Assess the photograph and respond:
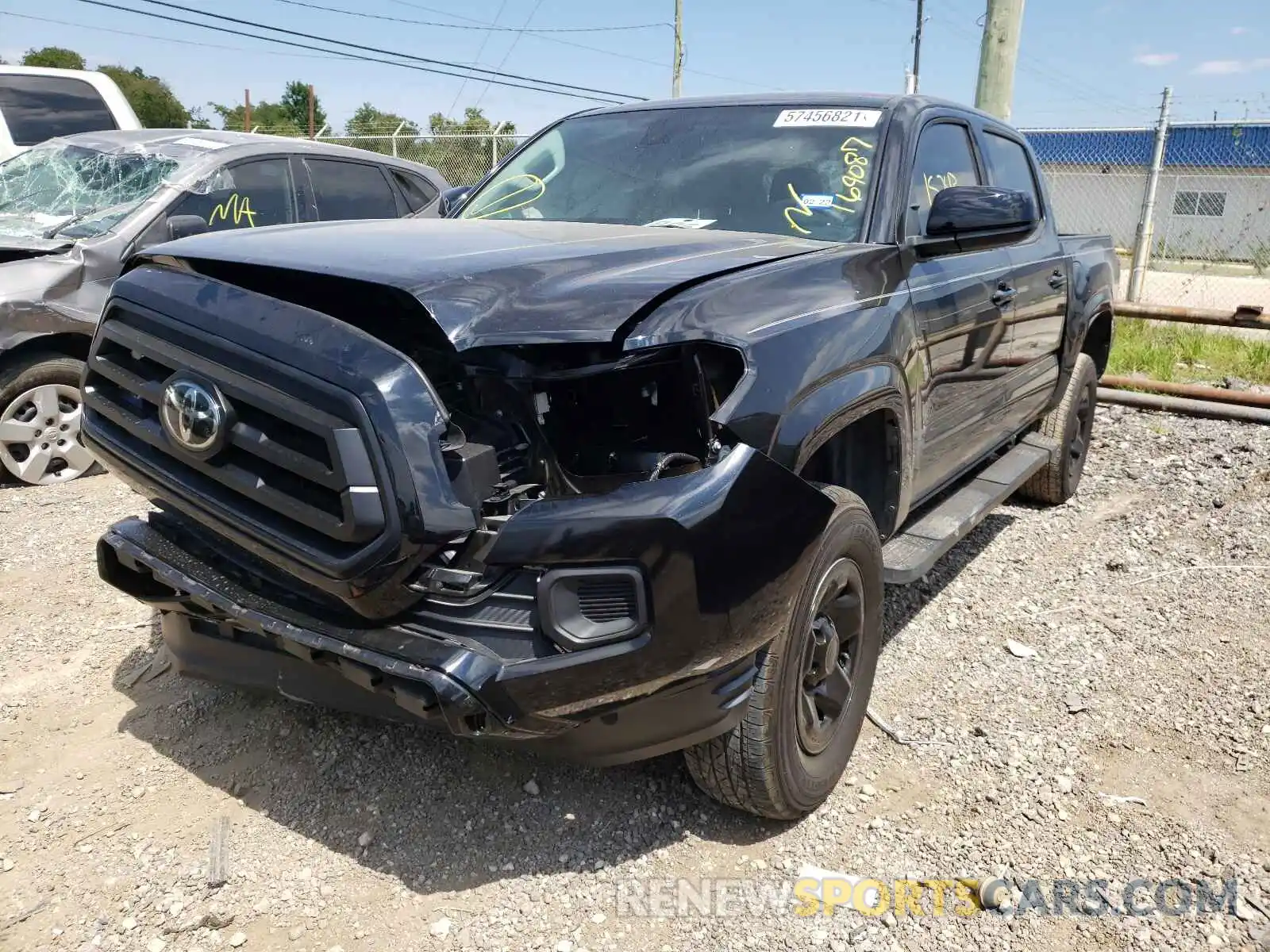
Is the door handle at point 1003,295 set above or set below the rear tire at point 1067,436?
above

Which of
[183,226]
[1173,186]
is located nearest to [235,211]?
[183,226]

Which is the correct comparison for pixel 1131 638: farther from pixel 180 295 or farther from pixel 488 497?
pixel 180 295

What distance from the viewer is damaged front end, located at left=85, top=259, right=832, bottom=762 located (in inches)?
81.9

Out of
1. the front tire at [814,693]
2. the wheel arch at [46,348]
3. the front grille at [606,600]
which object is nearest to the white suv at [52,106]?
the wheel arch at [46,348]

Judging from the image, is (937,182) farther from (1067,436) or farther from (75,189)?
(75,189)

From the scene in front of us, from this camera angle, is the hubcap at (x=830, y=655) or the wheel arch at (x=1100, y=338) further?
the wheel arch at (x=1100, y=338)

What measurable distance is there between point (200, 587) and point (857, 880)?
1.78 meters

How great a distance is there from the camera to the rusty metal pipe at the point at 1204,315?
7.58 metres

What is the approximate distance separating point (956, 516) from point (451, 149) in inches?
646

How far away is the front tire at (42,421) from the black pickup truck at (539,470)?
9.55ft

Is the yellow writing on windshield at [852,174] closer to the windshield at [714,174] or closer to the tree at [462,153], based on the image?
the windshield at [714,174]

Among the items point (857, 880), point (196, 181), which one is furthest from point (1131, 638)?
point (196, 181)

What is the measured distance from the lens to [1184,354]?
9297 millimetres

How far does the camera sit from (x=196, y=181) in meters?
5.91
